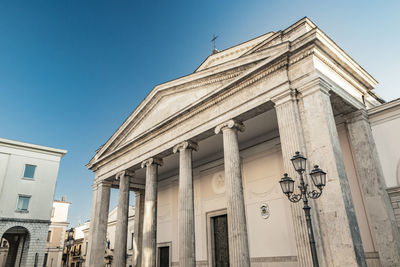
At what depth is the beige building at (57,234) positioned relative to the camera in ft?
95.9

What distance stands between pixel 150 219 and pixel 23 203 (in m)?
14.6

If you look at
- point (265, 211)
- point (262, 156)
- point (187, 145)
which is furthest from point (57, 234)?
point (262, 156)

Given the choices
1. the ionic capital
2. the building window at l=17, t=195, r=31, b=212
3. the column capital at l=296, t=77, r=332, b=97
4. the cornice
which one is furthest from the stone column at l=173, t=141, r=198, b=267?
the building window at l=17, t=195, r=31, b=212

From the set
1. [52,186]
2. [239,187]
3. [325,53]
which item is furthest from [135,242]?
[325,53]

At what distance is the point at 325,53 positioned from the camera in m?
8.40

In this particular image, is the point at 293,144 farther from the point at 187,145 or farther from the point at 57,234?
the point at 57,234

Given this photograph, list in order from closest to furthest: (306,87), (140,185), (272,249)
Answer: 1. (306,87)
2. (272,249)
3. (140,185)

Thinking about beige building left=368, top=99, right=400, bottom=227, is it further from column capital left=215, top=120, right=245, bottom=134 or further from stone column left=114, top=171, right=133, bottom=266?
stone column left=114, top=171, right=133, bottom=266

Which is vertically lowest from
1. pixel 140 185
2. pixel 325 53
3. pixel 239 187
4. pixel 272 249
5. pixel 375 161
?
pixel 272 249

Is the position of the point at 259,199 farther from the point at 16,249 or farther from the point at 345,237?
the point at 16,249

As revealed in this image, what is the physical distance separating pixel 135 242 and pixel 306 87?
490 inches

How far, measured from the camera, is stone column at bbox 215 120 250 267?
8203mm

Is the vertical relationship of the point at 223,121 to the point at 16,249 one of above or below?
above

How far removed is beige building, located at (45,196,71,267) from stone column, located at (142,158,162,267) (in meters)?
22.7
